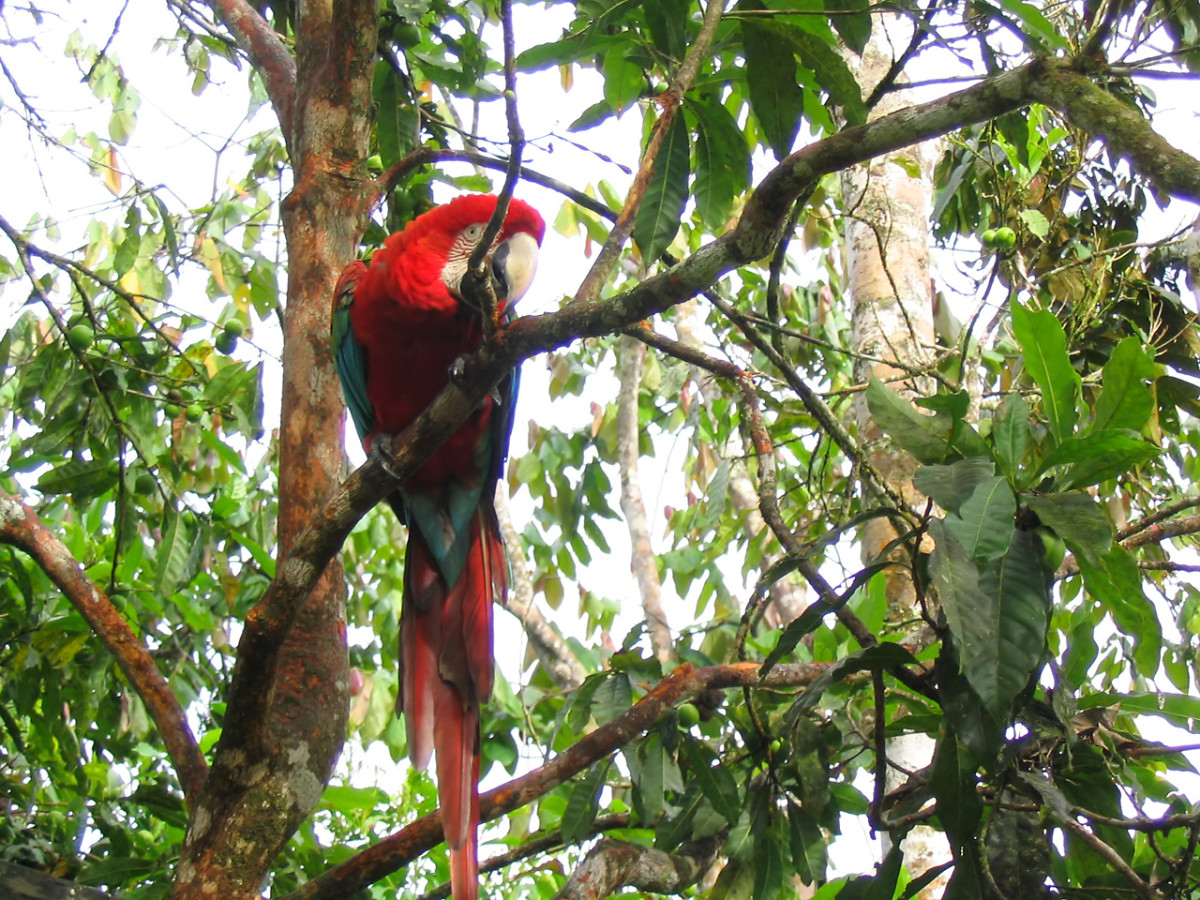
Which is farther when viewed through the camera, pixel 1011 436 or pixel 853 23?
pixel 853 23

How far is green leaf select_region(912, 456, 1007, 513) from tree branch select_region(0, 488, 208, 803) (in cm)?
103

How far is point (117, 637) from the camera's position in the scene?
1.39m

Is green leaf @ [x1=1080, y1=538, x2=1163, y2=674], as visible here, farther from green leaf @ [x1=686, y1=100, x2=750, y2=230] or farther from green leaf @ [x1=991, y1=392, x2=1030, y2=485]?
green leaf @ [x1=686, y1=100, x2=750, y2=230]

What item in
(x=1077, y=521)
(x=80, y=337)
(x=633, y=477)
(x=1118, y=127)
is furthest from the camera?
(x=633, y=477)

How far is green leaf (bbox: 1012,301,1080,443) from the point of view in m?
1.14

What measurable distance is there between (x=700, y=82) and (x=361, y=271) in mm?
755

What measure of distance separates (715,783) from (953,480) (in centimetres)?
69

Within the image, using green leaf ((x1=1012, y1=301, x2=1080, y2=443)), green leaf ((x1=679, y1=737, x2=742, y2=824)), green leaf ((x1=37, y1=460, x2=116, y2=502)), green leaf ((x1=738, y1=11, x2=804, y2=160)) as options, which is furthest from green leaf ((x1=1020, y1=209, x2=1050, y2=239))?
green leaf ((x1=37, y1=460, x2=116, y2=502))

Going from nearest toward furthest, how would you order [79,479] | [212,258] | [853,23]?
[853,23]
[79,479]
[212,258]

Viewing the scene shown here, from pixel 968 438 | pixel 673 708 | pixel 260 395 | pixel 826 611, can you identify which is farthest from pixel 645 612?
pixel 968 438

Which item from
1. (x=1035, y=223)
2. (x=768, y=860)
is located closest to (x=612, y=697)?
(x=768, y=860)

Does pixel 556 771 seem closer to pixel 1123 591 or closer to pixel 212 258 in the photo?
pixel 1123 591

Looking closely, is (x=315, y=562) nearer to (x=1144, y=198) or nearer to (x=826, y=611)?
(x=826, y=611)

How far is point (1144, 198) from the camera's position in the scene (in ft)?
7.89
